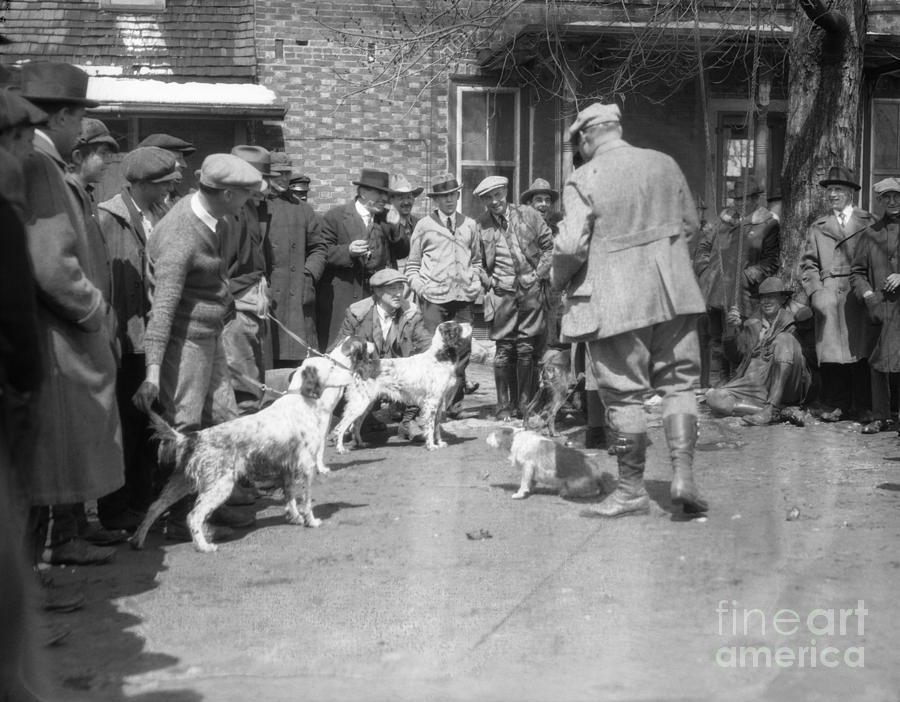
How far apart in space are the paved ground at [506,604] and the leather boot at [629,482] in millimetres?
115

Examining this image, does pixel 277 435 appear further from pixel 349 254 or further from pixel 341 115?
pixel 341 115

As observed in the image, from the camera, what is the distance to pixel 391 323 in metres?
10.2

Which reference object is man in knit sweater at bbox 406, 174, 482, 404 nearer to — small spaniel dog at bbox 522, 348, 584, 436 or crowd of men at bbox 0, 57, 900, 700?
crowd of men at bbox 0, 57, 900, 700

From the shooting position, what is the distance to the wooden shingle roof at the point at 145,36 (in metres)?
15.6

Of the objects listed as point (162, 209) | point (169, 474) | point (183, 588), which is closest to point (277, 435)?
point (169, 474)

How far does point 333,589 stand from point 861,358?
6.39 m

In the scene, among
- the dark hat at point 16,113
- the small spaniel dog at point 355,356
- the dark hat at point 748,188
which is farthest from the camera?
the dark hat at point 748,188

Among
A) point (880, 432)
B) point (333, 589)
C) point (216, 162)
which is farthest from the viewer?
point (880, 432)

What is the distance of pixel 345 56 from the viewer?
15.8 m

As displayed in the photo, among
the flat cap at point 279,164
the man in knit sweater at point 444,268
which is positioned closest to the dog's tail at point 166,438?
the man in knit sweater at point 444,268

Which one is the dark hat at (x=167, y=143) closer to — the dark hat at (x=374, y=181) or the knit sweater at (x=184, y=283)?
the knit sweater at (x=184, y=283)

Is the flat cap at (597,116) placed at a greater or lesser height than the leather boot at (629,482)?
greater

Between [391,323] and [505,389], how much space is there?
4.43 feet

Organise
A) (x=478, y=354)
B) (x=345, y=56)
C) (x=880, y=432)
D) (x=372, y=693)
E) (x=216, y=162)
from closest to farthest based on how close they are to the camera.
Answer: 1. (x=372, y=693)
2. (x=216, y=162)
3. (x=880, y=432)
4. (x=478, y=354)
5. (x=345, y=56)
